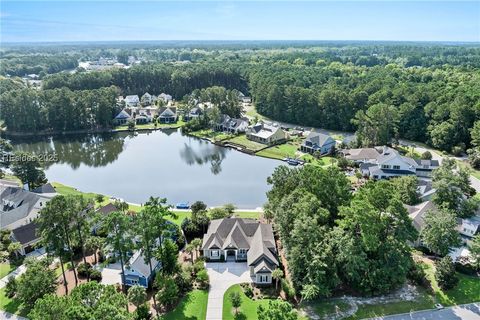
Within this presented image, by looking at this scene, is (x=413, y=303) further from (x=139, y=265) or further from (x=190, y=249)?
(x=139, y=265)

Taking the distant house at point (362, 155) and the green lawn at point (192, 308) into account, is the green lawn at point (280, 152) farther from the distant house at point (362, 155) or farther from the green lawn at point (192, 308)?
the green lawn at point (192, 308)

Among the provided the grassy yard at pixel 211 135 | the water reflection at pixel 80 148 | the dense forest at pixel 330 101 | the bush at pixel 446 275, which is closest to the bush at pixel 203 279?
the bush at pixel 446 275

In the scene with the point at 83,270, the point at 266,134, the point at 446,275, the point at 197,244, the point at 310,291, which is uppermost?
the point at 310,291

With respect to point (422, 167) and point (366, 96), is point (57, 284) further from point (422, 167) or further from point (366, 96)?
point (366, 96)

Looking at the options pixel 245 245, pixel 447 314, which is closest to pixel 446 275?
pixel 447 314

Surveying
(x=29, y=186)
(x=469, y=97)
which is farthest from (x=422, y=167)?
(x=29, y=186)

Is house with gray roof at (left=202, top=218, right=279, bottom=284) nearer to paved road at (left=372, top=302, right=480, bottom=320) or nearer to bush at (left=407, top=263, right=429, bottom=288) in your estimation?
paved road at (left=372, top=302, right=480, bottom=320)
